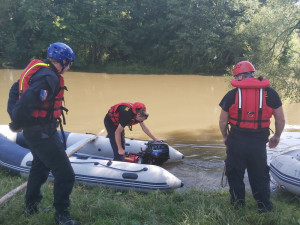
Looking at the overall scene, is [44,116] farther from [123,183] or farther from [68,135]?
A: [68,135]

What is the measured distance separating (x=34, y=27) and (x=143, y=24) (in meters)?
7.04

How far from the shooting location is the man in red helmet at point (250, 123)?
8.32 ft

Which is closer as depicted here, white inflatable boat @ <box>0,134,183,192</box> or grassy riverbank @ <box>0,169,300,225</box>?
grassy riverbank @ <box>0,169,300,225</box>

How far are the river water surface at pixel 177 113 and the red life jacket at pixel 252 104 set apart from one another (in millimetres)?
1883

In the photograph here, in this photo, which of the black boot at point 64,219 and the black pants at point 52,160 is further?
the black boot at point 64,219

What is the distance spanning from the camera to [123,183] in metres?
3.81

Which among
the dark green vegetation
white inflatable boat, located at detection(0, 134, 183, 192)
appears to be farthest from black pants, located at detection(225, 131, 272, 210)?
the dark green vegetation

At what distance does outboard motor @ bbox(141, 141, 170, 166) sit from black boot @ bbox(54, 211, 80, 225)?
2299mm

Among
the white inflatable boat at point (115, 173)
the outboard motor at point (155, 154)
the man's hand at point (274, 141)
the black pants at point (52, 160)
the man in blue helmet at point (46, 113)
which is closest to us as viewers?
the man in blue helmet at point (46, 113)

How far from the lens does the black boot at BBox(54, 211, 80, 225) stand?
7.87 ft

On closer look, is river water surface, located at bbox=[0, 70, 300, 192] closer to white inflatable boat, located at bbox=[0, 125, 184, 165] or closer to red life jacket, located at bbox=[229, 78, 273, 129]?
white inflatable boat, located at bbox=[0, 125, 184, 165]

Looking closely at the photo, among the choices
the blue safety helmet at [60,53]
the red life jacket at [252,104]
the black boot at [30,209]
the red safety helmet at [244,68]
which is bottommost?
the black boot at [30,209]

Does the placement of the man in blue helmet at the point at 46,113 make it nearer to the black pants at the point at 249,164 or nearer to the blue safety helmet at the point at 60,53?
the blue safety helmet at the point at 60,53

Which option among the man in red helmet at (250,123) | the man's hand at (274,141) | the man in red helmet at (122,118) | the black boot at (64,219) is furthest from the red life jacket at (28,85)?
the man's hand at (274,141)
